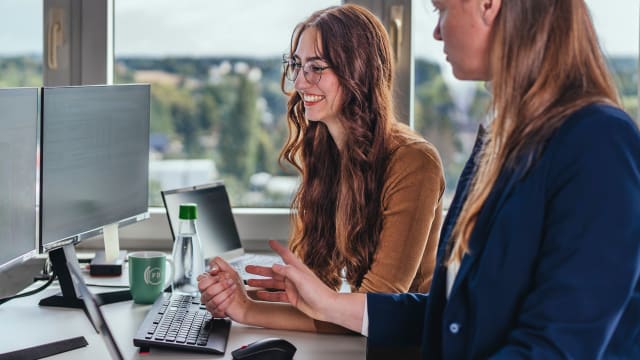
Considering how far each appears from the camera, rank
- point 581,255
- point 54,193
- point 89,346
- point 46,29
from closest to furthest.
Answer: point 581,255
point 89,346
point 54,193
point 46,29

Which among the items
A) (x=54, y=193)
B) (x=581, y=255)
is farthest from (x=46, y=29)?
(x=581, y=255)

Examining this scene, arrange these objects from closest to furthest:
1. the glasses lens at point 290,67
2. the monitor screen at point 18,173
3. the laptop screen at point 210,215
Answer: the monitor screen at point 18,173, the glasses lens at point 290,67, the laptop screen at point 210,215

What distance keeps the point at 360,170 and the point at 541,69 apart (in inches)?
31.9

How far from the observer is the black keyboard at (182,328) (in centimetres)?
150

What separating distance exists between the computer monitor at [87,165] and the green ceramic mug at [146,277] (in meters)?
0.06

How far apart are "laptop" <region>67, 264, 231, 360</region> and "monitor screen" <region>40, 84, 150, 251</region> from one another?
0.13 m

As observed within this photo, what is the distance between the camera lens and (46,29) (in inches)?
101

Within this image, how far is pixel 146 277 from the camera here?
186 cm

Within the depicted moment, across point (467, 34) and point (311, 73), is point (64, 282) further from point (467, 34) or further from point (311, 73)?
point (467, 34)

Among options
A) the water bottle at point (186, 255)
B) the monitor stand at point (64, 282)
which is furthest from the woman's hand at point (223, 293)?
the monitor stand at point (64, 282)

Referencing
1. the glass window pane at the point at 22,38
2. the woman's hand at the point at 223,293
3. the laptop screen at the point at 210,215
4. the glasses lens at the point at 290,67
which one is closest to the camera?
the woman's hand at the point at 223,293

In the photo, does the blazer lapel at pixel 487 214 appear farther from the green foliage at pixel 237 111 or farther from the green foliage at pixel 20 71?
the green foliage at pixel 20 71

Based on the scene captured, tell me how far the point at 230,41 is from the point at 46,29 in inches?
22.6

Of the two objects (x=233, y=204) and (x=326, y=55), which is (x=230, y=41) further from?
(x=326, y=55)
